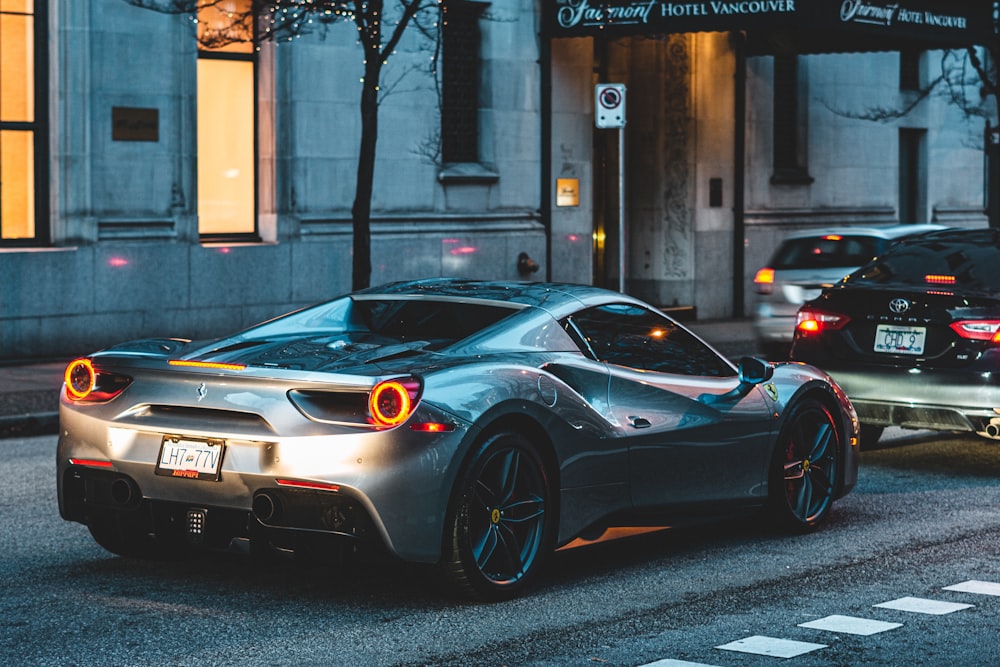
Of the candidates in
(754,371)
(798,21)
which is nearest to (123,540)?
(754,371)

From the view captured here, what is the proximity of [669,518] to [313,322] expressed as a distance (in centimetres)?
190

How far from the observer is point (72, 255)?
18766mm

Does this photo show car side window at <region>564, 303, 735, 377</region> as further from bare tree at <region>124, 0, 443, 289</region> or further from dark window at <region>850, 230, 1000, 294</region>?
bare tree at <region>124, 0, 443, 289</region>

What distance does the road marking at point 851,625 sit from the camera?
22.6 ft

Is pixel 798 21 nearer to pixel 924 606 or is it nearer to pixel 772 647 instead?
pixel 924 606

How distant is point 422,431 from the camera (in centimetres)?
677

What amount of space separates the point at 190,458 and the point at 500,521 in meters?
1.28

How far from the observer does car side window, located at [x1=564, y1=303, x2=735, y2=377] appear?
26.2 feet

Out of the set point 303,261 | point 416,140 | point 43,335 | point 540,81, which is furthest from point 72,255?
point 540,81

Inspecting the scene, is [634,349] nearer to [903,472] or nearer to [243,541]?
[243,541]

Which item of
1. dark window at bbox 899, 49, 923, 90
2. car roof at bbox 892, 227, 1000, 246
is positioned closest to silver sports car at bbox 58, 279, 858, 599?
car roof at bbox 892, 227, 1000, 246

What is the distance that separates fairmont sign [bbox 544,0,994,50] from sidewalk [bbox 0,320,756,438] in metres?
4.31

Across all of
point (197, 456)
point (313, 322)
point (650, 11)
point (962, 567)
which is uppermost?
point (650, 11)

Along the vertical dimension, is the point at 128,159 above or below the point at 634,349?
above
